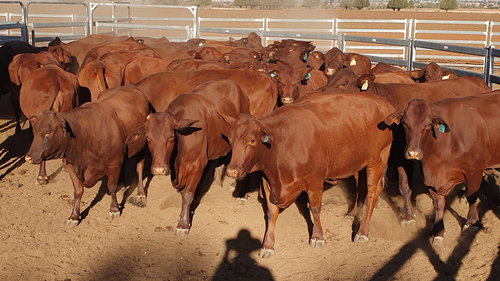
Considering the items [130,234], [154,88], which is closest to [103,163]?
[130,234]

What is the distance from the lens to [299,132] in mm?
5898

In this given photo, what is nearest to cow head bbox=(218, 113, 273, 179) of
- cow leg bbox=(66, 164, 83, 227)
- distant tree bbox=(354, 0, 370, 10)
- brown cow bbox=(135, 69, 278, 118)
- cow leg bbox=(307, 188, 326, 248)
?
cow leg bbox=(307, 188, 326, 248)

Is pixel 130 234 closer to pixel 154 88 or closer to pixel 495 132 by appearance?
pixel 154 88

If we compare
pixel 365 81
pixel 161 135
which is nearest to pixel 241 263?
pixel 161 135

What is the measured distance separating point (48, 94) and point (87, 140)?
2.09m

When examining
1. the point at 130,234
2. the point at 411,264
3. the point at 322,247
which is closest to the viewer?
the point at 411,264

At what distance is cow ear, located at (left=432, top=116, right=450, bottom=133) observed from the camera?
19.3 ft

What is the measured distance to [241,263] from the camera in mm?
5852

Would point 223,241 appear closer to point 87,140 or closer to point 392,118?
point 87,140

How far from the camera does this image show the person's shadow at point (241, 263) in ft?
18.3

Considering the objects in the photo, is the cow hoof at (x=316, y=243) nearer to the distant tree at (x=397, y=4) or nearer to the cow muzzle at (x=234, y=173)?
the cow muzzle at (x=234, y=173)

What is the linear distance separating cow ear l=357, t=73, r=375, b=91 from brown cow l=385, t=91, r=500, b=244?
1.57 metres

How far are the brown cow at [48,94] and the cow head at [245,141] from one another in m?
Answer: 3.91

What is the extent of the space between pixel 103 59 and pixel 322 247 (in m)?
6.93
